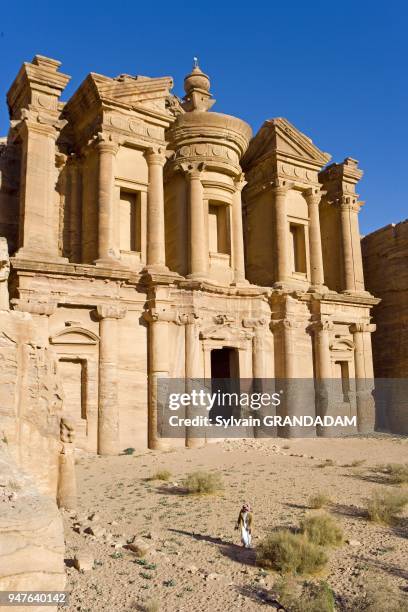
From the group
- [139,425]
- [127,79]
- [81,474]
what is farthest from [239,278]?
[81,474]

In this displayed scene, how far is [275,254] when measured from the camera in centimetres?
2172

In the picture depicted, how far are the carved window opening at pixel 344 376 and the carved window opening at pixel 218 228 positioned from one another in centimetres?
693

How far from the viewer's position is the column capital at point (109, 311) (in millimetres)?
16094

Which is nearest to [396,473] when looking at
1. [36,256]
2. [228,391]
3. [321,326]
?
[228,391]

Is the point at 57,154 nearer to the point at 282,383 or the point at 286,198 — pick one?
the point at 286,198

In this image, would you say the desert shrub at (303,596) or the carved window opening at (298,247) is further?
the carved window opening at (298,247)

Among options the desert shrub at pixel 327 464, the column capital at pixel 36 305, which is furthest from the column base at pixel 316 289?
the column capital at pixel 36 305

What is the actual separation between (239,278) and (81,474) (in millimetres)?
9944

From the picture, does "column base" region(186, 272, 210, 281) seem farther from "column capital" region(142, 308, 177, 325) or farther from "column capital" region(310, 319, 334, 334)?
"column capital" region(310, 319, 334, 334)

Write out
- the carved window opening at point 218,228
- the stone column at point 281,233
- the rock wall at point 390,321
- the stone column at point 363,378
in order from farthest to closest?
the rock wall at point 390,321
the stone column at point 363,378
the stone column at point 281,233
the carved window opening at point 218,228

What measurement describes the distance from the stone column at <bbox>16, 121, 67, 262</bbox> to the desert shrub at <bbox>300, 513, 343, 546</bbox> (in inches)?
428

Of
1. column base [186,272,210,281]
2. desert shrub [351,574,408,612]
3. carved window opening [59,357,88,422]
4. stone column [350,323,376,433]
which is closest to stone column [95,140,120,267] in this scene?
column base [186,272,210,281]

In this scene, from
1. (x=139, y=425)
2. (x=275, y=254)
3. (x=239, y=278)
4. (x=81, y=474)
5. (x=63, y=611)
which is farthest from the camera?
(x=275, y=254)

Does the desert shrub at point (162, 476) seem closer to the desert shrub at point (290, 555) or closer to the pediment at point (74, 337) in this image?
the desert shrub at point (290, 555)
